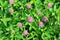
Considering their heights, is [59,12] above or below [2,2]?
below

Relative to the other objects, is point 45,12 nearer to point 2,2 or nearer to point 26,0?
point 26,0

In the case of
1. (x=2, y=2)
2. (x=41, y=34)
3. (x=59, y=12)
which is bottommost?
(x=41, y=34)

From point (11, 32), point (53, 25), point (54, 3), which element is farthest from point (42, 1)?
point (11, 32)

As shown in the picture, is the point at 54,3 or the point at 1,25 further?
the point at 54,3

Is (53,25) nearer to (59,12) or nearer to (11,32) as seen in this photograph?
(59,12)

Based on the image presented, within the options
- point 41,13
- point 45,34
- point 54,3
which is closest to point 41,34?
point 45,34

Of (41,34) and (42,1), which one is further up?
(42,1)
